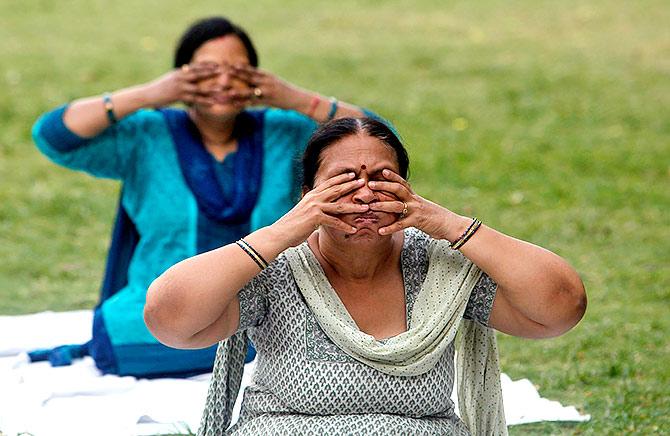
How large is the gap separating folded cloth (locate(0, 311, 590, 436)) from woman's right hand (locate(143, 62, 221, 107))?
1289 millimetres

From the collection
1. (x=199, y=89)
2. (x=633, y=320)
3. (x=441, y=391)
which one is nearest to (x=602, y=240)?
(x=633, y=320)

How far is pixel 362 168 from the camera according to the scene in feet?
11.8

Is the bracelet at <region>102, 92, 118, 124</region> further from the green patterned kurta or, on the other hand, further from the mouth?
the mouth

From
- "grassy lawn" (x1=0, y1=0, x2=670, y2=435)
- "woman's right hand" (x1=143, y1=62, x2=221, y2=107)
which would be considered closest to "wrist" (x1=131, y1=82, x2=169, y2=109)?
"woman's right hand" (x1=143, y1=62, x2=221, y2=107)

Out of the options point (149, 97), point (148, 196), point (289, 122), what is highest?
point (289, 122)

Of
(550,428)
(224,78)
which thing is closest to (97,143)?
(224,78)

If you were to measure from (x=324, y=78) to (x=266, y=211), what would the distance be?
277 inches

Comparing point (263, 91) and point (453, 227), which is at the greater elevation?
point (263, 91)

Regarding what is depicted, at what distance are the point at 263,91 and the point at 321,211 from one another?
2396 millimetres

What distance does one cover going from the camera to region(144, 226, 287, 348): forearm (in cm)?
345

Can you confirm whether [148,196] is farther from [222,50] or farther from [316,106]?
[316,106]

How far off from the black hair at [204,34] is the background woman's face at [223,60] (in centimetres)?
2

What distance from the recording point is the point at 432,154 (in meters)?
10.8

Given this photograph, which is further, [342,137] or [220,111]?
[220,111]
